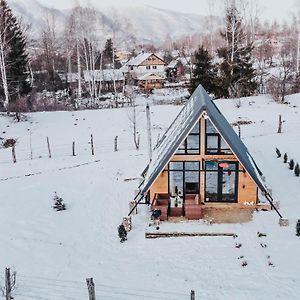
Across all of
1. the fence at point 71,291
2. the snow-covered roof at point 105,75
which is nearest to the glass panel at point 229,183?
the fence at point 71,291

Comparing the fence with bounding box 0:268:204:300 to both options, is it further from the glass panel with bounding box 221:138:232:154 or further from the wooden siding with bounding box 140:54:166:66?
the wooden siding with bounding box 140:54:166:66

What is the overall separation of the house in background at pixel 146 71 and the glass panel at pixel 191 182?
43.4m

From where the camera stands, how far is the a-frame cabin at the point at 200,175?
639 inches

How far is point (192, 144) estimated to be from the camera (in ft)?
55.2

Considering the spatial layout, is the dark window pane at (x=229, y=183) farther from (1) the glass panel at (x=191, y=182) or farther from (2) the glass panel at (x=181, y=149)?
(2) the glass panel at (x=181, y=149)

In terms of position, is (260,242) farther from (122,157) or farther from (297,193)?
(122,157)

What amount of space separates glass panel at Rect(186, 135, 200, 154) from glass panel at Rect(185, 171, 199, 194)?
2.94ft

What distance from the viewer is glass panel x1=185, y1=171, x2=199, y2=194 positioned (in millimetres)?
17062

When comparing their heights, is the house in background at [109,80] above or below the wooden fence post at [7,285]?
above

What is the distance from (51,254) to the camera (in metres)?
14.5


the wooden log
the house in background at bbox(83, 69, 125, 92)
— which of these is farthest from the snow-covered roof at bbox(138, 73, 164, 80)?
the wooden log

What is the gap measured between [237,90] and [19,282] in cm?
3060

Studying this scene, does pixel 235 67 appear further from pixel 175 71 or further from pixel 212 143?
pixel 175 71

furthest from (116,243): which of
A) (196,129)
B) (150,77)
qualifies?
(150,77)
